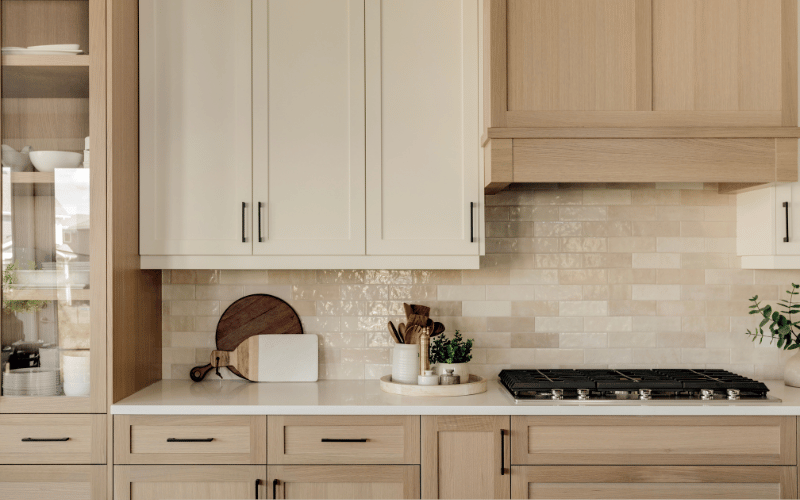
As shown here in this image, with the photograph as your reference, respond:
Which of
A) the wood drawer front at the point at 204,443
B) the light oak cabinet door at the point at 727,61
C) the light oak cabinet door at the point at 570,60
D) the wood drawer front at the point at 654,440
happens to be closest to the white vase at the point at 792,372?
the wood drawer front at the point at 654,440

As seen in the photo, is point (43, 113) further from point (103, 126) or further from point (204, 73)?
point (204, 73)

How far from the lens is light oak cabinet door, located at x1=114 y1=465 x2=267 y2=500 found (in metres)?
2.12

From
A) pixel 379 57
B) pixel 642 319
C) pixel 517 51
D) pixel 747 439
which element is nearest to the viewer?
pixel 747 439

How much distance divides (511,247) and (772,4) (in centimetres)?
128

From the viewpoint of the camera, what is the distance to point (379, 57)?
7.72 feet

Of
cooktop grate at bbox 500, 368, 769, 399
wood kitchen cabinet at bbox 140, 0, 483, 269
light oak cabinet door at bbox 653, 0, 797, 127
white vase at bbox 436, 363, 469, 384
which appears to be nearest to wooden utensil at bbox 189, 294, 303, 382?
wood kitchen cabinet at bbox 140, 0, 483, 269

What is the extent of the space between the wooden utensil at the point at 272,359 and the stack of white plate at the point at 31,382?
602mm

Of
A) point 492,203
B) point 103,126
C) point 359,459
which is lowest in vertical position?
point 359,459

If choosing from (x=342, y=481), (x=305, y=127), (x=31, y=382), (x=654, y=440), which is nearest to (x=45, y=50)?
(x=305, y=127)

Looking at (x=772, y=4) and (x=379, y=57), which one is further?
(x=379, y=57)

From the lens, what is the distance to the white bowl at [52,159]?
220cm

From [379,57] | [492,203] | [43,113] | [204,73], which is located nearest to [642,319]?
[492,203]

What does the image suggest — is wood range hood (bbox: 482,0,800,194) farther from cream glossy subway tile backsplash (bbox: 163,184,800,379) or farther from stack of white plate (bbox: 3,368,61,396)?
stack of white plate (bbox: 3,368,61,396)

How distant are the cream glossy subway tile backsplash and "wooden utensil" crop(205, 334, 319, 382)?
0.08m
